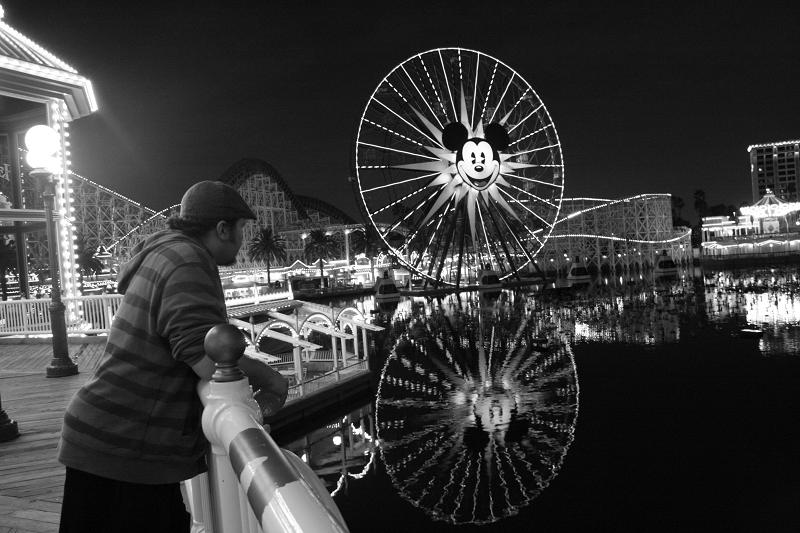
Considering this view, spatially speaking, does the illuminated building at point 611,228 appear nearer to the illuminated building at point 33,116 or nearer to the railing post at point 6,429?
the illuminated building at point 33,116

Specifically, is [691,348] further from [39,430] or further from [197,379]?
[197,379]

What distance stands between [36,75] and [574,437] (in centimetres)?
1285

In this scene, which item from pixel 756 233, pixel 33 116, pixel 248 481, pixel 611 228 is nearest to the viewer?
pixel 248 481

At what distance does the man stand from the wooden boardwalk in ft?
9.01

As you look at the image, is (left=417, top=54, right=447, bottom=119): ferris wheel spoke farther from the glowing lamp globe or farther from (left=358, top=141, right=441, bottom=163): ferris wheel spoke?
the glowing lamp globe

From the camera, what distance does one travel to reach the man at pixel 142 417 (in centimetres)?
218

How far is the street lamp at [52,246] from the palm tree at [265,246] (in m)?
54.4

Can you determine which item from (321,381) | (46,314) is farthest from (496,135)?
(46,314)

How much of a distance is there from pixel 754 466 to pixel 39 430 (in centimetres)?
974

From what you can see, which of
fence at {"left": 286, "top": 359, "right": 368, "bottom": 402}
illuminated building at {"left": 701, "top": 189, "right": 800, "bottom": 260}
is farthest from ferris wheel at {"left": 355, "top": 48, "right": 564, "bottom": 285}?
illuminated building at {"left": 701, "top": 189, "right": 800, "bottom": 260}

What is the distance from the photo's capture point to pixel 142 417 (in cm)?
219

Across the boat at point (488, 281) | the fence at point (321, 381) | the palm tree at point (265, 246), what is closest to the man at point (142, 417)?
the fence at point (321, 381)

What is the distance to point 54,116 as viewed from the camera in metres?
15.6

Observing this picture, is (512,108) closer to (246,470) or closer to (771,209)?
(246,470)
